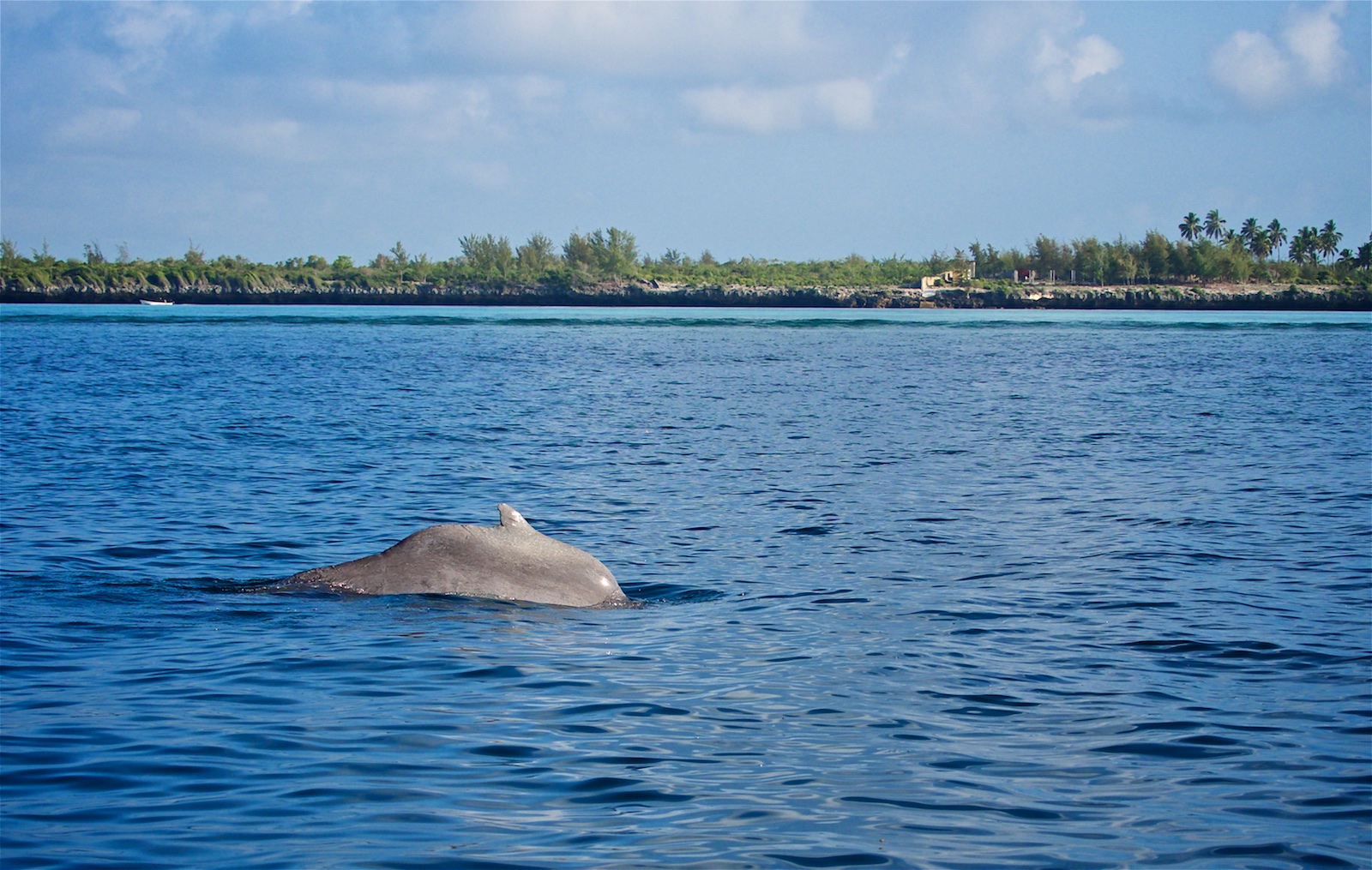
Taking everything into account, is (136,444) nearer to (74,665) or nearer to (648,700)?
(74,665)

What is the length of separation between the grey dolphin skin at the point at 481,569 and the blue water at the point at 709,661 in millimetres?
242

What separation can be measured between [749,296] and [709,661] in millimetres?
170487

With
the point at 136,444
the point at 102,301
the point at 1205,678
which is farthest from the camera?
the point at 102,301

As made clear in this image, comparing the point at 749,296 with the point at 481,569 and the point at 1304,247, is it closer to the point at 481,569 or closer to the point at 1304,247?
the point at 1304,247

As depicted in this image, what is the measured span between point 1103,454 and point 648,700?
15834 mm

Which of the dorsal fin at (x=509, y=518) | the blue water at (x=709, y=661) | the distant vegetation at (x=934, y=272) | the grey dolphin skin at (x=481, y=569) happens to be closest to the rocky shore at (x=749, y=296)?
the distant vegetation at (x=934, y=272)

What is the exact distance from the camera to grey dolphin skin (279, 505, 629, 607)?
9.25 metres

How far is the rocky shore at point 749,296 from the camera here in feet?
503

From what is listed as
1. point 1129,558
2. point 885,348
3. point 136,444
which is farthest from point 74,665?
point 885,348

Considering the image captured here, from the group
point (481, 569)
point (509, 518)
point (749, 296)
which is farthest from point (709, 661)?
point (749, 296)

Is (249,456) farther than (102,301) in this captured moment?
No

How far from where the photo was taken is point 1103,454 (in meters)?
21.2

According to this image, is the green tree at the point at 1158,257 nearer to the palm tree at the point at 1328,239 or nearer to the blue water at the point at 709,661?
the palm tree at the point at 1328,239

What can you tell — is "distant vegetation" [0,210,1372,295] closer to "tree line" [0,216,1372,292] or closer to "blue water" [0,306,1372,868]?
"tree line" [0,216,1372,292]
